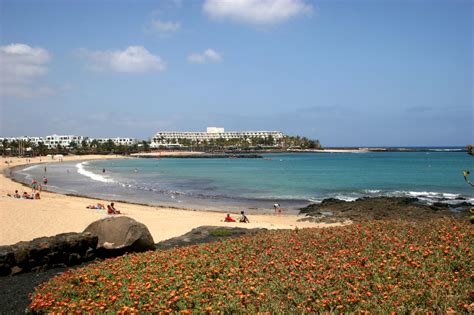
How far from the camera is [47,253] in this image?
470 inches

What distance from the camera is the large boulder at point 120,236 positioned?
12852mm

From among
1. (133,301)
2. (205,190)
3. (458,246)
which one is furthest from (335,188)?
(133,301)

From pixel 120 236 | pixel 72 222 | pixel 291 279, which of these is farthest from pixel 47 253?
pixel 72 222

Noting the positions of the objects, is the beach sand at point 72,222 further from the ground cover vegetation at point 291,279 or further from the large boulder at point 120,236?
the ground cover vegetation at point 291,279

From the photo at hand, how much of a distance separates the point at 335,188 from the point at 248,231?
3466cm

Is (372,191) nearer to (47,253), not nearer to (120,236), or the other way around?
(120,236)

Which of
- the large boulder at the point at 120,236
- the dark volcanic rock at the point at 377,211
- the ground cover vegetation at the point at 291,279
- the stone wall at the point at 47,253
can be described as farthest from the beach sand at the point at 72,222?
the ground cover vegetation at the point at 291,279

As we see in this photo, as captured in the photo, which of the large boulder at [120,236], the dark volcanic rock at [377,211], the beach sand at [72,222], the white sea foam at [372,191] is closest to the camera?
the large boulder at [120,236]

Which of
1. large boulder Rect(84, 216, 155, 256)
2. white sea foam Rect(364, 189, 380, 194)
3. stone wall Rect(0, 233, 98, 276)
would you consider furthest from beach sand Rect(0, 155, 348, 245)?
white sea foam Rect(364, 189, 380, 194)

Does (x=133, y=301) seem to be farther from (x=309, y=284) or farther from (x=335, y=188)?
(x=335, y=188)

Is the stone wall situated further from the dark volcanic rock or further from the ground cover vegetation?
the dark volcanic rock

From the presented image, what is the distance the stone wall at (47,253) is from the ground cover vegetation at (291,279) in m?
2.25

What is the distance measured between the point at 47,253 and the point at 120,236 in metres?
2.14

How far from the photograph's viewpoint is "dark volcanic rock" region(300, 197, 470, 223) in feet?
94.4
